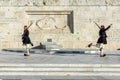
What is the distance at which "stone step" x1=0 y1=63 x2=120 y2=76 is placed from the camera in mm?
14070

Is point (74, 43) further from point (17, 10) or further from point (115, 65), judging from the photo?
point (115, 65)

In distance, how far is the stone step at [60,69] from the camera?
14070 mm

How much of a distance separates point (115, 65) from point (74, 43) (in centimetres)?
942

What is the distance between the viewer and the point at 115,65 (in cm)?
1492

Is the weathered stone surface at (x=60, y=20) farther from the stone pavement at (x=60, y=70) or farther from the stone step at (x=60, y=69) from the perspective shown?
the stone step at (x=60, y=69)

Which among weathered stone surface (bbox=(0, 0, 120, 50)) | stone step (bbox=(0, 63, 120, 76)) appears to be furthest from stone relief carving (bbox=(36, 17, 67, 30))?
stone step (bbox=(0, 63, 120, 76))

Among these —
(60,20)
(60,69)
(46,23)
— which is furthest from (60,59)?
(60,20)

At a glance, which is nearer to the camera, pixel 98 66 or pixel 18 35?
pixel 98 66

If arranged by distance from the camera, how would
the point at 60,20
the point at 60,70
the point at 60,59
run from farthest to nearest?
the point at 60,20
the point at 60,59
the point at 60,70

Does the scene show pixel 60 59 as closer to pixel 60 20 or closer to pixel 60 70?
pixel 60 70

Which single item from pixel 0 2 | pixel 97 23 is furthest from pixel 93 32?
pixel 0 2

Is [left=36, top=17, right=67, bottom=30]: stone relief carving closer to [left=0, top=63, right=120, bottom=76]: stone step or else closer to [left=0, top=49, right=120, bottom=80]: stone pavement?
[left=0, top=49, right=120, bottom=80]: stone pavement

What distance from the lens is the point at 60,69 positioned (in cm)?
1448

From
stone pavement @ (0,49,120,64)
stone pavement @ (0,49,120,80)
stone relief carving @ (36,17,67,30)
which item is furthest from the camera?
stone relief carving @ (36,17,67,30)
